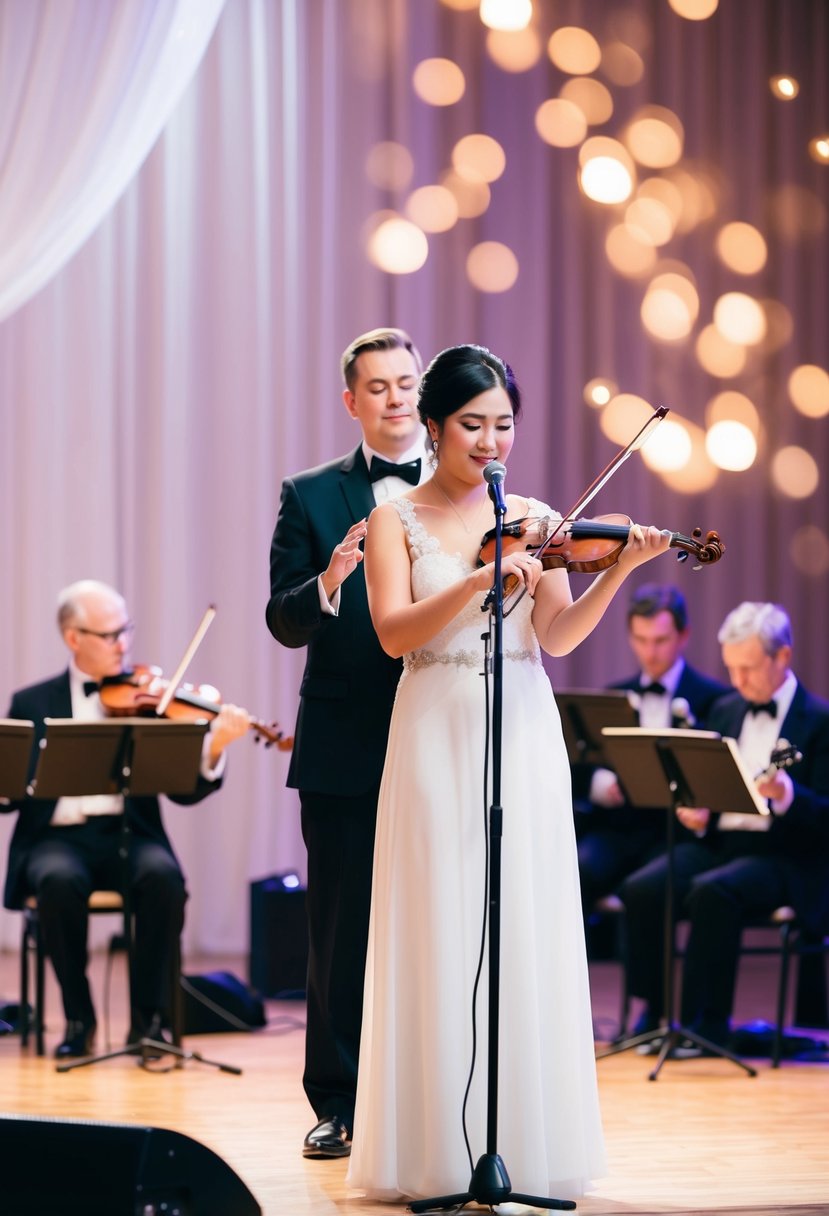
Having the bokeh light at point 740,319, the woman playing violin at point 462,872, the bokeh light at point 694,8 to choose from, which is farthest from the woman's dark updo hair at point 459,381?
the bokeh light at point 694,8

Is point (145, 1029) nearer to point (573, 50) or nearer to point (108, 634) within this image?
point (108, 634)

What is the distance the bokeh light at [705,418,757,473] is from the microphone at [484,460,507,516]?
188 inches

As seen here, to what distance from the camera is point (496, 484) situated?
2986mm

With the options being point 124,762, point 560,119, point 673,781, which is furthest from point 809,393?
point 124,762

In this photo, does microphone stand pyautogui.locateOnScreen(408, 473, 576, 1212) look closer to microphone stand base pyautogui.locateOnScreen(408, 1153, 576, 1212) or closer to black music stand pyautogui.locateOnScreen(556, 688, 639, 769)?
microphone stand base pyautogui.locateOnScreen(408, 1153, 576, 1212)

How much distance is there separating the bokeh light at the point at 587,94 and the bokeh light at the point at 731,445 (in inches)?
59.8

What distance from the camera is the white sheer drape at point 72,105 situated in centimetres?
496

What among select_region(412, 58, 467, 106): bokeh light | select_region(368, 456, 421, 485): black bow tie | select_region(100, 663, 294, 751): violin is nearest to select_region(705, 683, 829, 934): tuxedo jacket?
select_region(100, 663, 294, 751): violin

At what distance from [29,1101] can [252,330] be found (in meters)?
3.85

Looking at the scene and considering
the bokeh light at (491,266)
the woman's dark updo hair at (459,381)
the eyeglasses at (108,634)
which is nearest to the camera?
the woman's dark updo hair at (459,381)

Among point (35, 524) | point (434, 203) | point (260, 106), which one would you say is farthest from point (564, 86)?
point (35, 524)

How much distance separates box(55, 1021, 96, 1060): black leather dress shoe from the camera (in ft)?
16.9

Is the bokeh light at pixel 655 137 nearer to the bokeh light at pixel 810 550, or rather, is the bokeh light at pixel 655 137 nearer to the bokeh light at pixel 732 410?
the bokeh light at pixel 732 410

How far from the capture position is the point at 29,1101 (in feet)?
14.5
